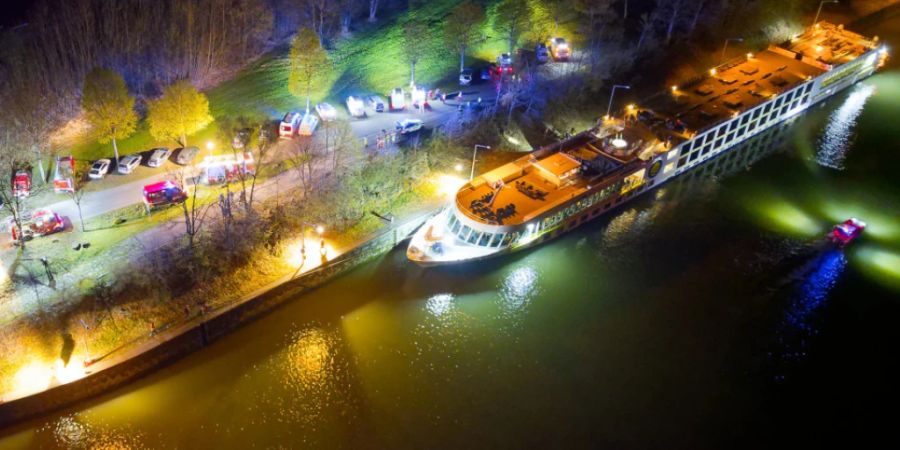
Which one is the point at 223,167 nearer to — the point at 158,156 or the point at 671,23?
the point at 158,156

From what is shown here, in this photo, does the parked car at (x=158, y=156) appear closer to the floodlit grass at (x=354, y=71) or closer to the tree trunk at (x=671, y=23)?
the floodlit grass at (x=354, y=71)

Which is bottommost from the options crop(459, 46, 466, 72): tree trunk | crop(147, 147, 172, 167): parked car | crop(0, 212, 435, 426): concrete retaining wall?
crop(0, 212, 435, 426): concrete retaining wall

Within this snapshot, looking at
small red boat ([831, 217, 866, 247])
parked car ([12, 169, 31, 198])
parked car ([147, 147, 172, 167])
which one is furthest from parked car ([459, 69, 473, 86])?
parked car ([12, 169, 31, 198])

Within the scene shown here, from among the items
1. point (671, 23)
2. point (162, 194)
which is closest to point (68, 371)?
point (162, 194)

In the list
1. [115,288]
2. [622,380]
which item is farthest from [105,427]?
[622,380]

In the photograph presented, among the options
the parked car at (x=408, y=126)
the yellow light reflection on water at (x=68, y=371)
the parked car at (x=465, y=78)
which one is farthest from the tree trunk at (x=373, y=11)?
the yellow light reflection on water at (x=68, y=371)

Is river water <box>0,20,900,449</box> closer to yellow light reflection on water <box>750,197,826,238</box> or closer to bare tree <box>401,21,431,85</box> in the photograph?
yellow light reflection on water <box>750,197,826,238</box>
